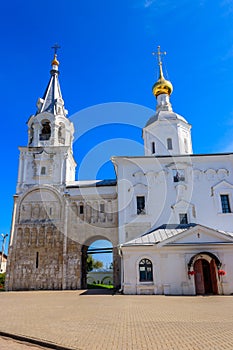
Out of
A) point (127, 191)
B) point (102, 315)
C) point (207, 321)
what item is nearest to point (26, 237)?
point (127, 191)

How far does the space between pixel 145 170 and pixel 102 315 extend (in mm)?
16140

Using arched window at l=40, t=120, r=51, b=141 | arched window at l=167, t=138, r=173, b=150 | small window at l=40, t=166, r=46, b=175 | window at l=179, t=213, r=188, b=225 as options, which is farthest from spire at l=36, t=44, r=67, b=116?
window at l=179, t=213, r=188, b=225

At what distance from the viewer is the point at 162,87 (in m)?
29.7

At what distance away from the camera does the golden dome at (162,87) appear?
1168 inches

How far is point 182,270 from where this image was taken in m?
16.8

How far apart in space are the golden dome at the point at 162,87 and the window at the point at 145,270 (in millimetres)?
19384

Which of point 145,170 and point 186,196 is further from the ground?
point 145,170

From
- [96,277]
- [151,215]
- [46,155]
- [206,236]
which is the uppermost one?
[46,155]

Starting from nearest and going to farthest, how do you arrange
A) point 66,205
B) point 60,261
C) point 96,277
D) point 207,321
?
point 207,321 → point 60,261 → point 66,205 → point 96,277

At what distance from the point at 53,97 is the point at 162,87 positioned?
12.2 meters

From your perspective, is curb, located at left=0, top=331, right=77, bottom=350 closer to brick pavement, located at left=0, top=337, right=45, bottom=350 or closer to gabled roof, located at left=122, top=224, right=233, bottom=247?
brick pavement, located at left=0, top=337, right=45, bottom=350

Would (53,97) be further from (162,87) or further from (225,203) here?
(225,203)

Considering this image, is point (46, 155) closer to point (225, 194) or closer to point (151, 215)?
point (151, 215)

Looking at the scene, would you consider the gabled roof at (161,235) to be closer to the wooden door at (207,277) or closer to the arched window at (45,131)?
the wooden door at (207,277)
